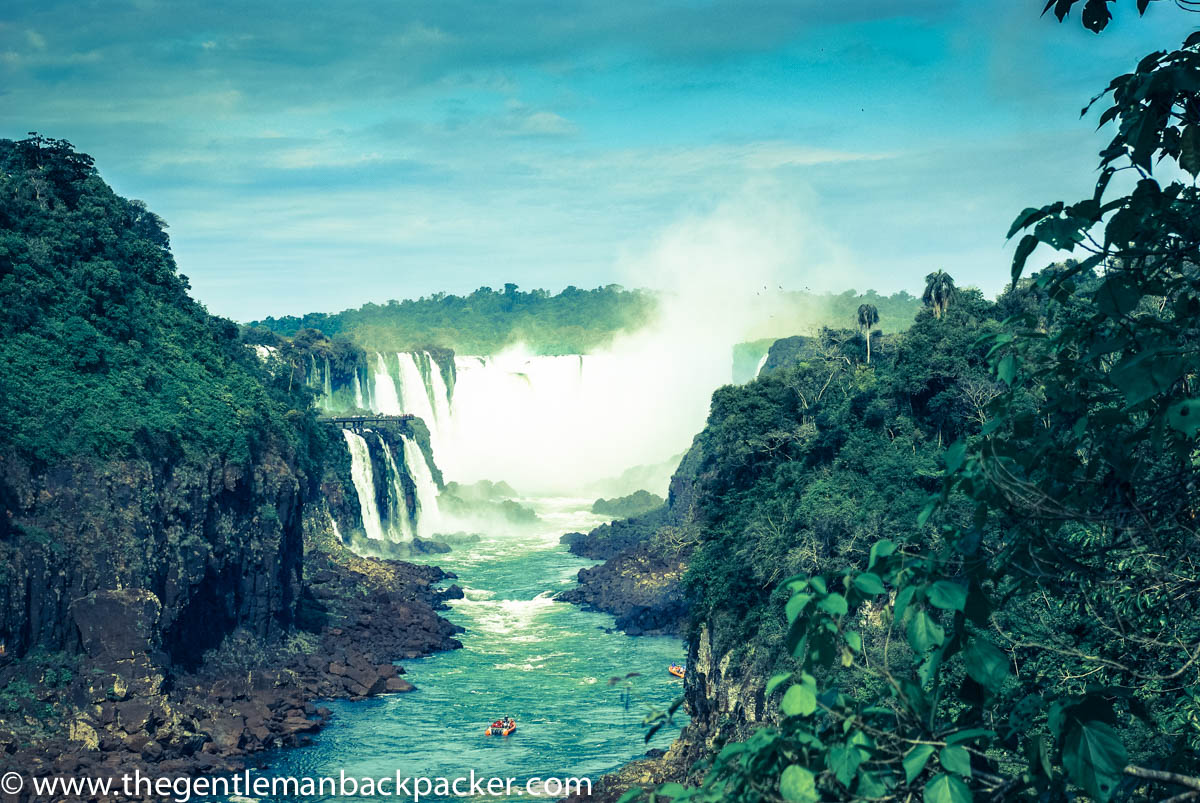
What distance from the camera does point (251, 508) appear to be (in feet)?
156

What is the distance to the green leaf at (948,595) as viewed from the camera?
162 inches

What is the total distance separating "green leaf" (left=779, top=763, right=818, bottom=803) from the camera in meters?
4.14

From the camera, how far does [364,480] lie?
7906cm

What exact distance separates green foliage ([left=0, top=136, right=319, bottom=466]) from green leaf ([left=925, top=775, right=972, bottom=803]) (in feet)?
133

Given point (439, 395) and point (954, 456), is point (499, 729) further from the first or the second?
point (439, 395)

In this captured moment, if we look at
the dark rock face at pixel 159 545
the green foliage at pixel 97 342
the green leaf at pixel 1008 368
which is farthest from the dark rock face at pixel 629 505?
the green leaf at pixel 1008 368

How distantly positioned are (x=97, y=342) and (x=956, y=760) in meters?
47.7

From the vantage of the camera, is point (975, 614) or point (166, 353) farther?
point (166, 353)

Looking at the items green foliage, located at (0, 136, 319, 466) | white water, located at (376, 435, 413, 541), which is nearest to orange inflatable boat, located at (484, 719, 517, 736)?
green foliage, located at (0, 136, 319, 466)

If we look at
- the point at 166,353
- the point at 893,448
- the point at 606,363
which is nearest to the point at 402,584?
the point at 166,353

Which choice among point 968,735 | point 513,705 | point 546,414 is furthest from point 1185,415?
point 546,414

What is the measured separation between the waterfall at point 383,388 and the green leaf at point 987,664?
9932 cm

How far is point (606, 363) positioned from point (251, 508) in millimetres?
85527

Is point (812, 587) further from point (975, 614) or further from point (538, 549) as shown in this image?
point (538, 549)
